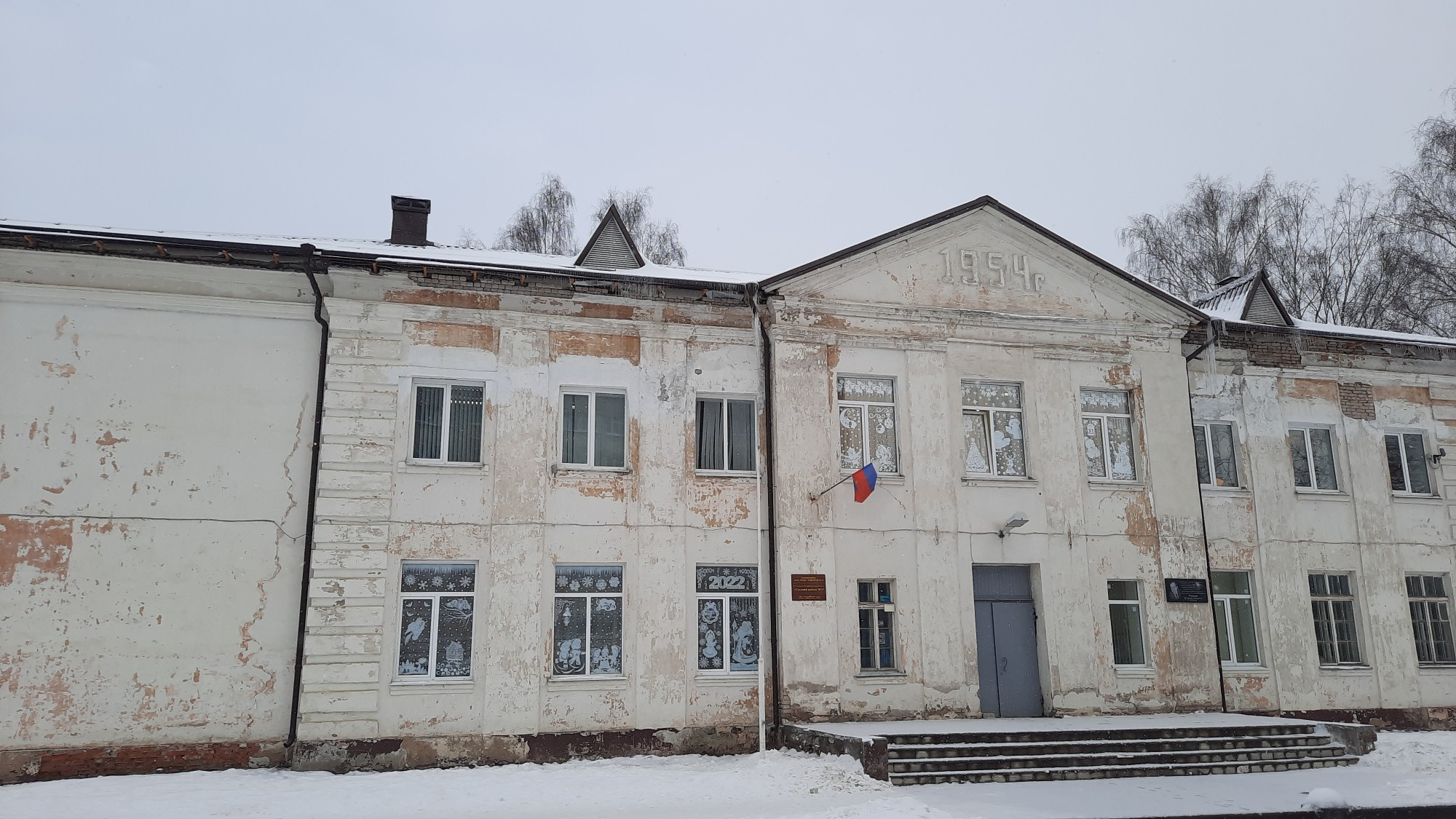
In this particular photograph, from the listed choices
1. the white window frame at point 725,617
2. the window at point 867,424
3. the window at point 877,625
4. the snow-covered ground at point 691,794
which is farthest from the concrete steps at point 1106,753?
the window at point 867,424

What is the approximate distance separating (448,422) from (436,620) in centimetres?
282

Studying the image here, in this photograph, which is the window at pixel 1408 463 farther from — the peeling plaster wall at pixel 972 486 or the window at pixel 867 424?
the window at pixel 867 424

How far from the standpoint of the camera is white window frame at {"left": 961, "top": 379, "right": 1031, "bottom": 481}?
16.1m

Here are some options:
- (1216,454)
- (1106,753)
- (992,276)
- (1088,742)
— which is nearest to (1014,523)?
(1088,742)

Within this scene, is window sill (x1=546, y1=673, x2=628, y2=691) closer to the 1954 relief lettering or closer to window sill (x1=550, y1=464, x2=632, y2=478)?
window sill (x1=550, y1=464, x2=632, y2=478)

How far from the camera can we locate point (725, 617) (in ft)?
49.1

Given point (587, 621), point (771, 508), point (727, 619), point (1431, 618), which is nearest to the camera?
point (587, 621)

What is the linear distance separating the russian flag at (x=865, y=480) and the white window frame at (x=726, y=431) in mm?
1508

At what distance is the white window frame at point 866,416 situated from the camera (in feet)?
51.4

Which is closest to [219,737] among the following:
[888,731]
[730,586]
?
[730,586]

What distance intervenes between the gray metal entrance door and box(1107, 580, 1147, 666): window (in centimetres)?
135

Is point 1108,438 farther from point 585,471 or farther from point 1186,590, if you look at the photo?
point 585,471

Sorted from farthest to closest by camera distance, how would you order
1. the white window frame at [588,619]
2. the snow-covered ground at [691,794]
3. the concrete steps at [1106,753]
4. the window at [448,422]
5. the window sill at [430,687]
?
the window at [448,422], the white window frame at [588,619], the window sill at [430,687], the concrete steps at [1106,753], the snow-covered ground at [691,794]

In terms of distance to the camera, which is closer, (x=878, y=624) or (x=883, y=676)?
(x=883, y=676)
